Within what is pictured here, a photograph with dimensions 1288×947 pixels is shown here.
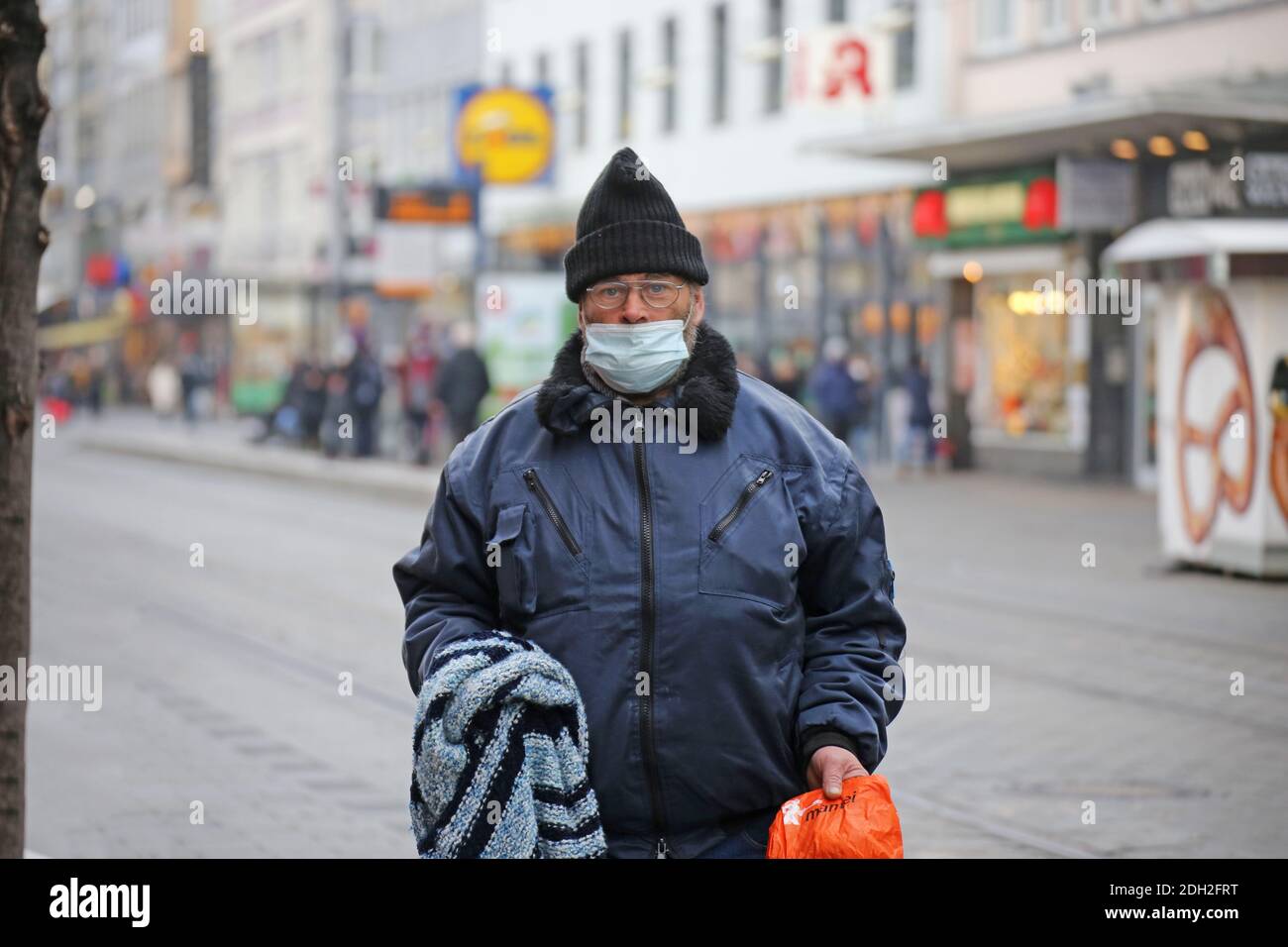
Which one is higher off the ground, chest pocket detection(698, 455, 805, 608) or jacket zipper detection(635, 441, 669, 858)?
chest pocket detection(698, 455, 805, 608)

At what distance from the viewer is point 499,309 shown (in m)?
31.0

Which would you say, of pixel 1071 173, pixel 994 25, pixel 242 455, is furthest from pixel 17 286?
pixel 242 455

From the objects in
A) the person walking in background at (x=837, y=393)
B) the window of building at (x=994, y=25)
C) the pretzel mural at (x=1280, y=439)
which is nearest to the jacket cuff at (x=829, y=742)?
the pretzel mural at (x=1280, y=439)

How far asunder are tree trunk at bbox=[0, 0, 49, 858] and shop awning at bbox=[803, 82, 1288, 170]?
19272 mm

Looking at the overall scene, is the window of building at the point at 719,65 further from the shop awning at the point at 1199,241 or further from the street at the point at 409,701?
the shop awning at the point at 1199,241

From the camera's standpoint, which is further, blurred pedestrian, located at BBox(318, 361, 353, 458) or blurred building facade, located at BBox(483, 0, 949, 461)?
blurred pedestrian, located at BBox(318, 361, 353, 458)

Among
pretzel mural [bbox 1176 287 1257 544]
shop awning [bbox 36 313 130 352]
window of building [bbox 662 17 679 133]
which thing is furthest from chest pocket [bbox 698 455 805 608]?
shop awning [bbox 36 313 130 352]

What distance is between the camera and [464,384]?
1145 inches

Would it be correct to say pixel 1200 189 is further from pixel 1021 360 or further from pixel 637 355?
pixel 637 355

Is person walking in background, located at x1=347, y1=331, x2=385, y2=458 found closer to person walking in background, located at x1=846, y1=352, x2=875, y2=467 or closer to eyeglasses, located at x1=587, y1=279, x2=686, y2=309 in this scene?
person walking in background, located at x1=846, y1=352, x2=875, y2=467

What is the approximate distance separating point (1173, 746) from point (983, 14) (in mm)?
22277

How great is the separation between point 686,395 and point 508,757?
24.8 inches

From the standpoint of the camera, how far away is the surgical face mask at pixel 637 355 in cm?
353

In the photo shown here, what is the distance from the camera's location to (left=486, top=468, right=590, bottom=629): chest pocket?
344 cm
